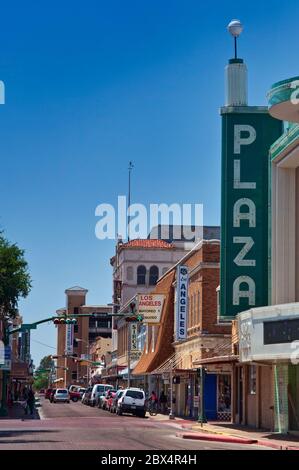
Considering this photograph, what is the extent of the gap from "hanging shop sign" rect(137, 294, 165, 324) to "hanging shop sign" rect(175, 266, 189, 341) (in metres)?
6.87

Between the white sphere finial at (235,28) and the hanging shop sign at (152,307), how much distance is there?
2535cm

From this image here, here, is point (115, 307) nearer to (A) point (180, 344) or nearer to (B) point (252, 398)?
(A) point (180, 344)

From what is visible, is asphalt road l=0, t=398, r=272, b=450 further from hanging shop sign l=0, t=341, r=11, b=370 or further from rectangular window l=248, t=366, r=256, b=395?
hanging shop sign l=0, t=341, r=11, b=370

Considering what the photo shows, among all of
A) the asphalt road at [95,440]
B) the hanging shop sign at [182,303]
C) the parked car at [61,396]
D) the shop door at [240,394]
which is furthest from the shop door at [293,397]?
the parked car at [61,396]

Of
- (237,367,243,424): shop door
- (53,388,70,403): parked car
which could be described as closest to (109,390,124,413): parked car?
(237,367,243,424): shop door

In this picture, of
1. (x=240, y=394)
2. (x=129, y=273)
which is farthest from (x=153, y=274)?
(x=240, y=394)

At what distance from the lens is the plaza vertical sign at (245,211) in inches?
1614

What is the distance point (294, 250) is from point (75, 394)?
68.0m

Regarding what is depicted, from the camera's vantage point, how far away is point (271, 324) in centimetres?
3588

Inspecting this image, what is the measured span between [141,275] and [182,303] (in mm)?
49678

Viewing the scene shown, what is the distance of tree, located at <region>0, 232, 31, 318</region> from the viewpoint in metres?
56.7

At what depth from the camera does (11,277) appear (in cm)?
5728
